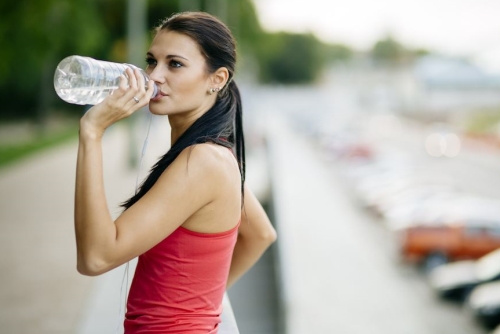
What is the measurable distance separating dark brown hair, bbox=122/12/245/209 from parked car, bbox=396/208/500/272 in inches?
785

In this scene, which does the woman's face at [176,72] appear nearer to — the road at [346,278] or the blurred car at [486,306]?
the road at [346,278]

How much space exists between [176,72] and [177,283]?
22.6 inches

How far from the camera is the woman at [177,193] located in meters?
2.00

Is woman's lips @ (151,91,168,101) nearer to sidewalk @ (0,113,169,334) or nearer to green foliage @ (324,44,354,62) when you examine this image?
sidewalk @ (0,113,169,334)

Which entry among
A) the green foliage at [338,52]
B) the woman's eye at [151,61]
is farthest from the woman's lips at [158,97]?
the green foliage at [338,52]

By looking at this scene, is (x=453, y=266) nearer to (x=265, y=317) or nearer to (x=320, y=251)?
(x=320, y=251)

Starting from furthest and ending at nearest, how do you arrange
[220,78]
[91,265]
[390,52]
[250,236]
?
1. [390,52]
2. [250,236]
3. [220,78]
4. [91,265]

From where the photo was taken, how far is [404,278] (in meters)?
21.2

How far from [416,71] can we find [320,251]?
4481 inches

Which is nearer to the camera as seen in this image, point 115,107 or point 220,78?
point 115,107

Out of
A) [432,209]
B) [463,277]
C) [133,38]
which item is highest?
[133,38]

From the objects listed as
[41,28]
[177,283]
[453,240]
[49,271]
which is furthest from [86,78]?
[453,240]

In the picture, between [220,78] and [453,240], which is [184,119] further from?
[453,240]

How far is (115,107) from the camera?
80.0 inches
